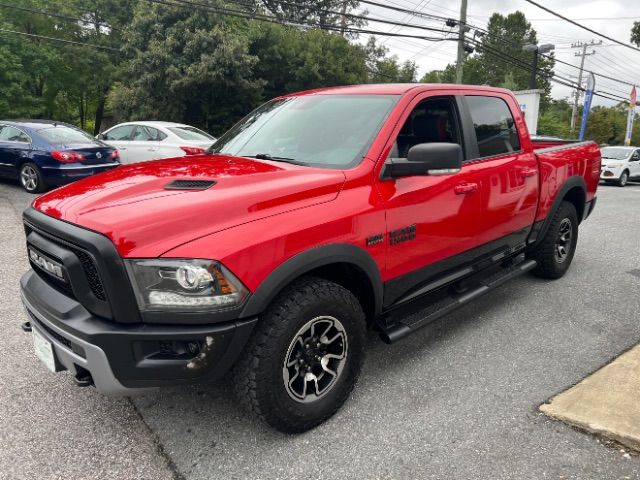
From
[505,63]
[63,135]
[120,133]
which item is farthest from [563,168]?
[505,63]

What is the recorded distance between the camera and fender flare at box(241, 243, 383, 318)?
7.38 ft

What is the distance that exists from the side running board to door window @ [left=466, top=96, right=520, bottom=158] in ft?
3.32

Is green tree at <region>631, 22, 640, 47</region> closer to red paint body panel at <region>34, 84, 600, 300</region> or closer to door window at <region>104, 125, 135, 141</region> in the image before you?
door window at <region>104, 125, 135, 141</region>

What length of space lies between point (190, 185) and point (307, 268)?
2.46 ft

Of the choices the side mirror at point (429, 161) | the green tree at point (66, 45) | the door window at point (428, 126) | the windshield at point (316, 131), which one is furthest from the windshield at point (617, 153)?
the green tree at point (66, 45)

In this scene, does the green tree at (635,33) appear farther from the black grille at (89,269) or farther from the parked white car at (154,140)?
the black grille at (89,269)

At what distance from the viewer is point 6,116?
24188mm

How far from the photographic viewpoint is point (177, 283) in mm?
2119

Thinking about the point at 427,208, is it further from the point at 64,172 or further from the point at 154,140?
the point at 154,140

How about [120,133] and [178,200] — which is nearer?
[178,200]

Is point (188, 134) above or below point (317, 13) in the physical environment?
below

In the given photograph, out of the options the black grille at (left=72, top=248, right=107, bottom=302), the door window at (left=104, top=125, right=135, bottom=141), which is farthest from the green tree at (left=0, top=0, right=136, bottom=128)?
the black grille at (left=72, top=248, right=107, bottom=302)

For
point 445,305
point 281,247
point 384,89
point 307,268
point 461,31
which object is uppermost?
point 461,31

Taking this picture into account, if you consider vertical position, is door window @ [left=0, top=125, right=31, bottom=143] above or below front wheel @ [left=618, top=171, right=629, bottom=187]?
above
